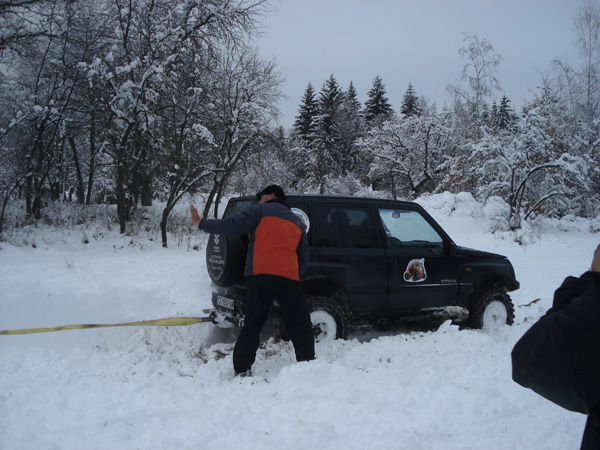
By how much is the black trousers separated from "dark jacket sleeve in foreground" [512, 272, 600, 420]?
2738 millimetres

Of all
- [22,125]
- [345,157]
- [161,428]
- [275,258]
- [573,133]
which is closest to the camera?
[161,428]

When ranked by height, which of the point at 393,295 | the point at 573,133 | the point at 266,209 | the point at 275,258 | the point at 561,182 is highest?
the point at 573,133

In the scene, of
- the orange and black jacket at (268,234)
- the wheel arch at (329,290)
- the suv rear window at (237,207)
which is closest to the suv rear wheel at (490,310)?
the wheel arch at (329,290)

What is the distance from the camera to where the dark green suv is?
4.59 meters

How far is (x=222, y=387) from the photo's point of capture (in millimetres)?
3439

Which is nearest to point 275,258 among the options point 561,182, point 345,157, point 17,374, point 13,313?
point 17,374

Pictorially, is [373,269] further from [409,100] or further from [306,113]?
[409,100]

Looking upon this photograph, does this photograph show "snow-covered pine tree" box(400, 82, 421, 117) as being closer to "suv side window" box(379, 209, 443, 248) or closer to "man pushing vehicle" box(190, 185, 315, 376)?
"suv side window" box(379, 209, 443, 248)

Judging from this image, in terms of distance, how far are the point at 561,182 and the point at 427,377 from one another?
53.8ft

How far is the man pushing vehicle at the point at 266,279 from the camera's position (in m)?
3.79

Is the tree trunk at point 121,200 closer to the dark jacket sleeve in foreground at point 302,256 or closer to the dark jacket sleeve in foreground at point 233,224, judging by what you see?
the dark jacket sleeve in foreground at point 233,224

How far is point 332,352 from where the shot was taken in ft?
14.2

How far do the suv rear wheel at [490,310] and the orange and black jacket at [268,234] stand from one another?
2.95m

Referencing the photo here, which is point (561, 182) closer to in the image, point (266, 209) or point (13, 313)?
point (266, 209)
